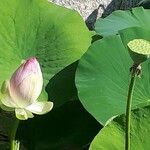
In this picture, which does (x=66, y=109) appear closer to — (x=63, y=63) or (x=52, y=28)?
(x=63, y=63)

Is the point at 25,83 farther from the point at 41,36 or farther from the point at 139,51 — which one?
the point at 41,36

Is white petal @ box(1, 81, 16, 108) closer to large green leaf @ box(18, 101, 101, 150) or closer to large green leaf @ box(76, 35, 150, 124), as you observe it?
large green leaf @ box(76, 35, 150, 124)

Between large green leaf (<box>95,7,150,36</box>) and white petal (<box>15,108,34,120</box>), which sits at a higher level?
white petal (<box>15,108,34,120</box>)

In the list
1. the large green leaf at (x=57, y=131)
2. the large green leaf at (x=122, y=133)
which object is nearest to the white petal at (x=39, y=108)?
the large green leaf at (x=122, y=133)

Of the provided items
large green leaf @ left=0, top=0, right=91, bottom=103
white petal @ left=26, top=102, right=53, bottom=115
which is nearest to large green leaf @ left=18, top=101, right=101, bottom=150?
large green leaf @ left=0, top=0, right=91, bottom=103

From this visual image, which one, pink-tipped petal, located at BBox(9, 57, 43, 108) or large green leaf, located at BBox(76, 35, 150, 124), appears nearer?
pink-tipped petal, located at BBox(9, 57, 43, 108)

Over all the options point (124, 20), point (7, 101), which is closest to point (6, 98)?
point (7, 101)
